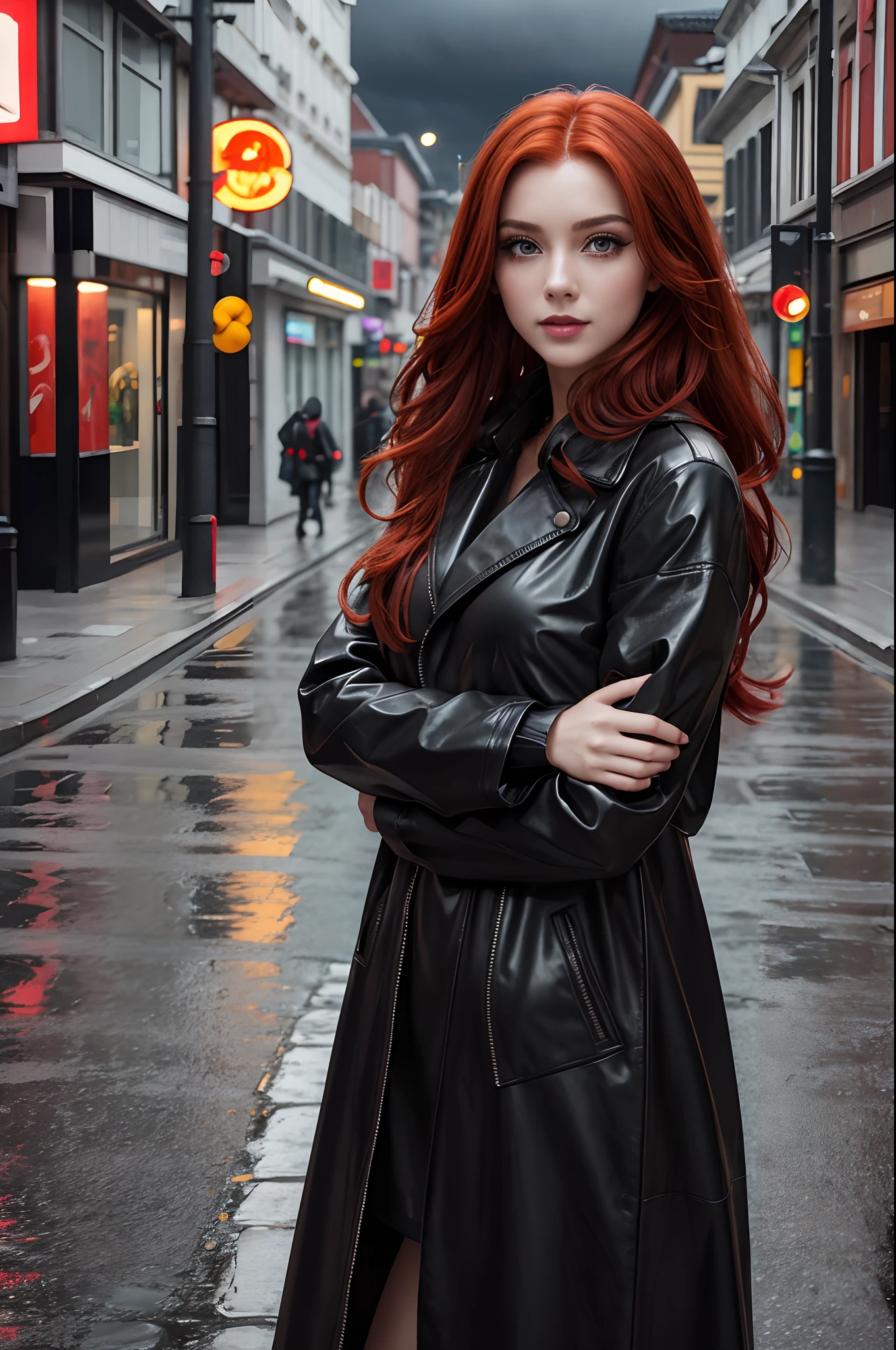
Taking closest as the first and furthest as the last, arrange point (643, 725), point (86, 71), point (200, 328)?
point (643, 725) → point (86, 71) → point (200, 328)

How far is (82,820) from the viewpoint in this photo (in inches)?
137

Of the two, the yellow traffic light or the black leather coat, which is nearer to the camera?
the black leather coat

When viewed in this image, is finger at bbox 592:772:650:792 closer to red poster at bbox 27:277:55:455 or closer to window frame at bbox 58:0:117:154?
red poster at bbox 27:277:55:455

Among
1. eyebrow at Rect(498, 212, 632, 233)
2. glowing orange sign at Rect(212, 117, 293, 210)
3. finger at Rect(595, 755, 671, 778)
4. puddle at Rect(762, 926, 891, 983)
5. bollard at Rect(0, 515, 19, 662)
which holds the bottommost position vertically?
puddle at Rect(762, 926, 891, 983)

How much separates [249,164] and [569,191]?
206 cm

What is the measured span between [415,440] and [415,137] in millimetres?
1831

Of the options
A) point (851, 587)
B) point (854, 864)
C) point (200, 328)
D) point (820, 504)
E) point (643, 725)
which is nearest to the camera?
point (643, 725)


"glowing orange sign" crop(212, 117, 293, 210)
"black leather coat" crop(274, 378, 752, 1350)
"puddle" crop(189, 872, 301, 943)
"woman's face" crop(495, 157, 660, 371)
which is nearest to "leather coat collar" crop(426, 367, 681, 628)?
"black leather coat" crop(274, 378, 752, 1350)

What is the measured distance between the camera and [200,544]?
3.49m

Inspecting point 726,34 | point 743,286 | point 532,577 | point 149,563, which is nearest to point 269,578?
point 149,563

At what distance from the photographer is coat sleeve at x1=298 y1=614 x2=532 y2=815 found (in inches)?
61.8

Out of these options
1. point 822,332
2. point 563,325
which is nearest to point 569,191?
point 563,325

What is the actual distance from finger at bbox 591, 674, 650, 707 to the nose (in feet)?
1.48

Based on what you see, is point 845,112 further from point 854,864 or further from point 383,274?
point 854,864
